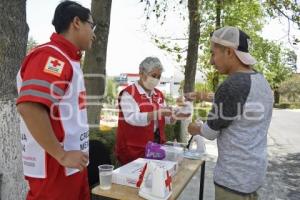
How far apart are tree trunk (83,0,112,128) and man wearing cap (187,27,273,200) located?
3.42m

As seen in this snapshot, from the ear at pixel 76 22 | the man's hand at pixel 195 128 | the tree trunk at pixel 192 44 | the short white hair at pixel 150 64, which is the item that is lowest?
the man's hand at pixel 195 128

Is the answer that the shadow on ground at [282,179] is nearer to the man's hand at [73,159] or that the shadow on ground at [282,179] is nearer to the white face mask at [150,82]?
the white face mask at [150,82]

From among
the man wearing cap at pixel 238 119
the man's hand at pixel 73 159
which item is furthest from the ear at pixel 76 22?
the man wearing cap at pixel 238 119

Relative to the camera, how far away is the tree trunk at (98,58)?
563 centimetres

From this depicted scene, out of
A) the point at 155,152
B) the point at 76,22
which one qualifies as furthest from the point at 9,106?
the point at 76,22

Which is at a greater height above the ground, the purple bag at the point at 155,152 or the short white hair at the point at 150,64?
the short white hair at the point at 150,64

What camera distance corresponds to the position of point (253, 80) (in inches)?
90.0

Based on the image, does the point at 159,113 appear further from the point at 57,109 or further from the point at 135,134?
the point at 57,109

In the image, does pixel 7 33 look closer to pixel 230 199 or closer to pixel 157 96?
pixel 157 96

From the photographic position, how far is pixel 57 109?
77.4 inches

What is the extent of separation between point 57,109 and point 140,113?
57.8 inches

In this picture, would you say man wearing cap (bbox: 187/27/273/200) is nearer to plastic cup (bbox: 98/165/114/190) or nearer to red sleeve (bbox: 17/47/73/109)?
plastic cup (bbox: 98/165/114/190)

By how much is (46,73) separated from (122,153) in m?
1.93

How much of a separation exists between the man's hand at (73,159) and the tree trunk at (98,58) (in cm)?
371
